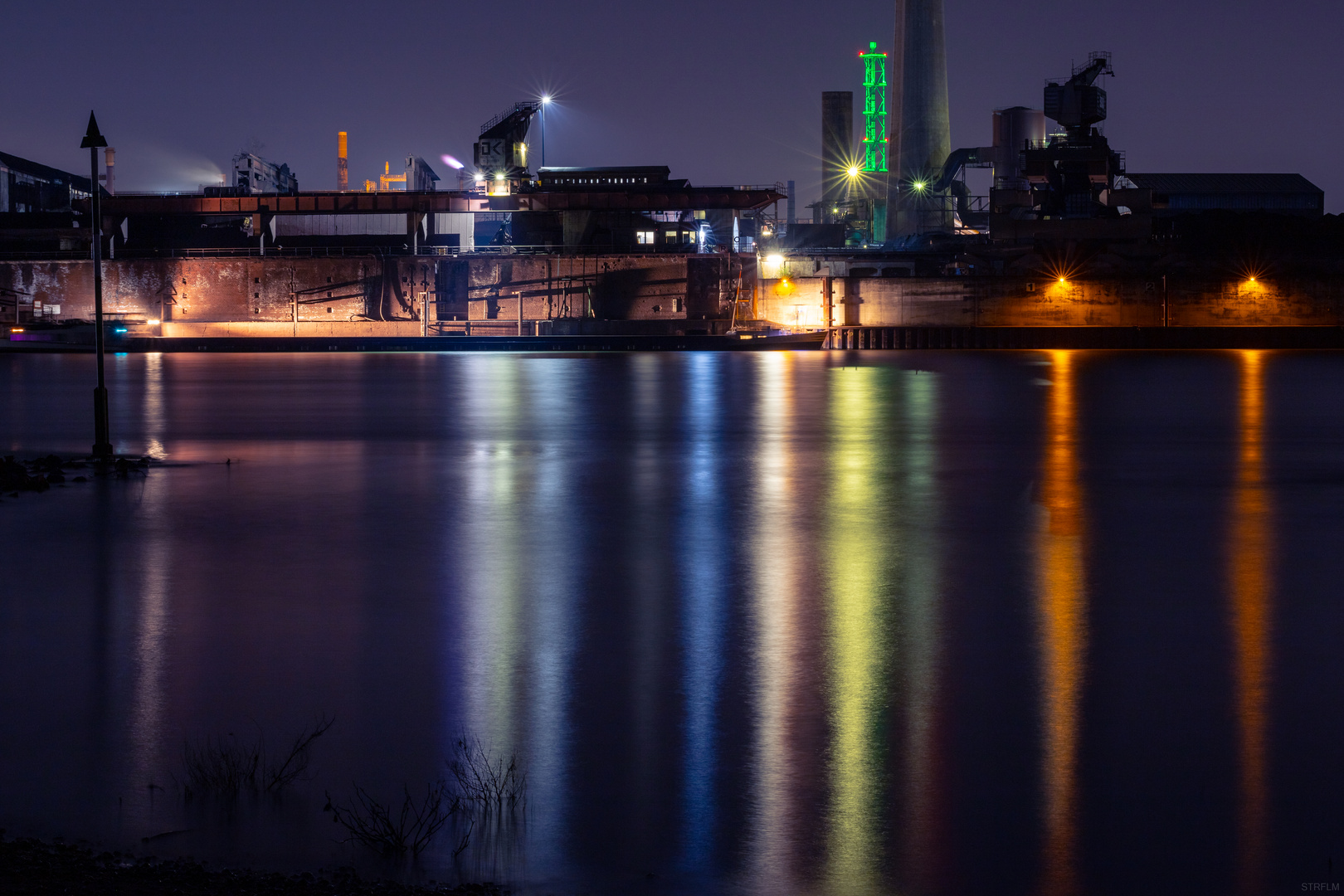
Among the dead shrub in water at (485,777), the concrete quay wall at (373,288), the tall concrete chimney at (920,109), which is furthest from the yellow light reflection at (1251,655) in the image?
the tall concrete chimney at (920,109)

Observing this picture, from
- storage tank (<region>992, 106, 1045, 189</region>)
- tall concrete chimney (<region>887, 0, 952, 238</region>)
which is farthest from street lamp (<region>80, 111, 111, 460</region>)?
tall concrete chimney (<region>887, 0, 952, 238</region>)

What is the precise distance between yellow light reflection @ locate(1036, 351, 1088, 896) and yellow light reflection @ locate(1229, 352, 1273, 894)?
24.6 inches

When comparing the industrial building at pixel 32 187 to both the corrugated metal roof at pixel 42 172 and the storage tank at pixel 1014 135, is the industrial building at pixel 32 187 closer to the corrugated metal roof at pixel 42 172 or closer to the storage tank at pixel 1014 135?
the corrugated metal roof at pixel 42 172

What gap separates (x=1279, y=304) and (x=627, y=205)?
132ft

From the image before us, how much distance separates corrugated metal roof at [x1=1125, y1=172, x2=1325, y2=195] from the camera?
9038 cm

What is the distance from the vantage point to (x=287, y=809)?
5043mm

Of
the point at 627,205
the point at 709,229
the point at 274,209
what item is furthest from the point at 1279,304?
the point at 274,209

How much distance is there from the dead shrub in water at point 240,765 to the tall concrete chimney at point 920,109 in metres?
96.0

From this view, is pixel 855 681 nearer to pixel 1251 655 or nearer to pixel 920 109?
pixel 1251 655

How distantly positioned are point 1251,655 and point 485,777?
4525mm

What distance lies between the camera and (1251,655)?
7.13 metres

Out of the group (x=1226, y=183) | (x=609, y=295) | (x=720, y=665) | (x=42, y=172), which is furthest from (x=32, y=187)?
(x=720, y=665)

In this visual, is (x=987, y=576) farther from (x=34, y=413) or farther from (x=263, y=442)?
(x=34, y=413)

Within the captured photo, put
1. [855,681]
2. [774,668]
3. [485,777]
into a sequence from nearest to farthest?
[485,777] < [855,681] < [774,668]
